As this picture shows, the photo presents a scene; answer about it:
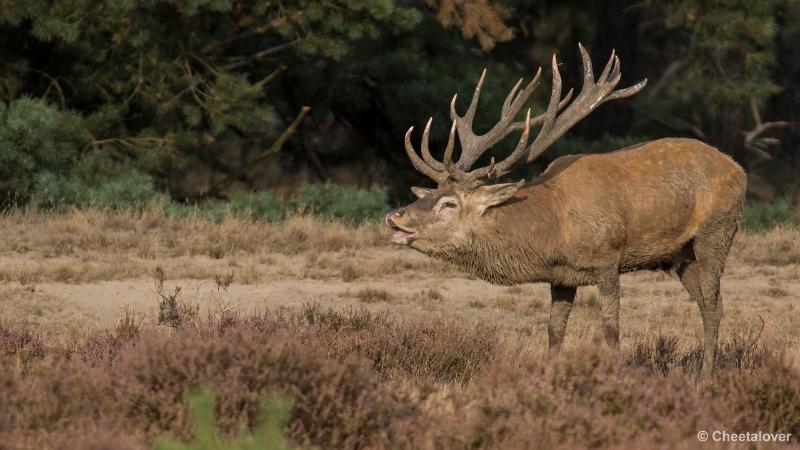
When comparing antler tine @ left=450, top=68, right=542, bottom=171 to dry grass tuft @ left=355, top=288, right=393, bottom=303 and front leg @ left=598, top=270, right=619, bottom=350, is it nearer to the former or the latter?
front leg @ left=598, top=270, right=619, bottom=350

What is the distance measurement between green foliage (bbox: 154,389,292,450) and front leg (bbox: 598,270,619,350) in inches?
132

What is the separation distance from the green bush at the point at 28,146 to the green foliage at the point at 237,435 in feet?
36.2

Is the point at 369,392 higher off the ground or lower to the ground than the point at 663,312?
higher

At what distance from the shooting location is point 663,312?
499 inches

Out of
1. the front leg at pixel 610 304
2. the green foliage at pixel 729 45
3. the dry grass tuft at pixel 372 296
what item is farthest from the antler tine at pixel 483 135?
the green foliage at pixel 729 45

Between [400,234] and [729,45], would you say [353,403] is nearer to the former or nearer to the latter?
[400,234]

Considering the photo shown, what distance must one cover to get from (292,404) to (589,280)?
3503mm

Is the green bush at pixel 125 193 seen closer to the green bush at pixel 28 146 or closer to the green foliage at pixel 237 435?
the green bush at pixel 28 146

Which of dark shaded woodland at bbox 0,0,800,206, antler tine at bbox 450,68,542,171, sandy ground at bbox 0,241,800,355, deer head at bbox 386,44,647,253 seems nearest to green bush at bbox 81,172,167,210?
dark shaded woodland at bbox 0,0,800,206

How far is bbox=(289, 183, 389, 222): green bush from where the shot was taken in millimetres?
18444

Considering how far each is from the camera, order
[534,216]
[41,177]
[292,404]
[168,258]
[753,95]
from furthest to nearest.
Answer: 1. [753,95]
2. [41,177]
3. [168,258]
4. [534,216]
5. [292,404]

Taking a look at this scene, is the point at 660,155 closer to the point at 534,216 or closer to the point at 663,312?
the point at 534,216

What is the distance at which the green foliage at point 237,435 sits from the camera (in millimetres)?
5938

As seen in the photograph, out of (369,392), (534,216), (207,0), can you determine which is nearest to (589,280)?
(534,216)
